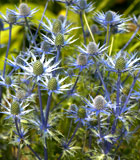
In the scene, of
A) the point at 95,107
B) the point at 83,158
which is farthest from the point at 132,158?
the point at 95,107

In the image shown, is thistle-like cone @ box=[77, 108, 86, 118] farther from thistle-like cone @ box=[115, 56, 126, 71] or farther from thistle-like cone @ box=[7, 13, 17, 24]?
thistle-like cone @ box=[7, 13, 17, 24]

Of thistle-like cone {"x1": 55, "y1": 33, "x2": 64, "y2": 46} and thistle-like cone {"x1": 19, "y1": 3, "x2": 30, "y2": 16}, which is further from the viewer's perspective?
thistle-like cone {"x1": 19, "y1": 3, "x2": 30, "y2": 16}

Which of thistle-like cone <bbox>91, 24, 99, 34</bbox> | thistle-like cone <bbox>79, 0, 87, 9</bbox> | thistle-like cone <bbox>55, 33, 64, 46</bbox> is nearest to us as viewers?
thistle-like cone <bbox>55, 33, 64, 46</bbox>

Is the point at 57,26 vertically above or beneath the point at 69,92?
above

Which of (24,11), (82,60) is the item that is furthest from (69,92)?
(24,11)

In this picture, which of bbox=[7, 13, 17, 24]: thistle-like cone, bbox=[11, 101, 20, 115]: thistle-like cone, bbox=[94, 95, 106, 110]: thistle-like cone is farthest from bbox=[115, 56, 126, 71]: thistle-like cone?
bbox=[7, 13, 17, 24]: thistle-like cone

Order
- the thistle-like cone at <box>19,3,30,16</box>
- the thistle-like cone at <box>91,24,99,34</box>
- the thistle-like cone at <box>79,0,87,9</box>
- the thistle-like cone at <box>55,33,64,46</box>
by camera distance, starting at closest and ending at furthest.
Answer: the thistle-like cone at <box>55,33,64,46</box> < the thistle-like cone at <box>19,3,30,16</box> < the thistle-like cone at <box>79,0,87,9</box> < the thistle-like cone at <box>91,24,99,34</box>

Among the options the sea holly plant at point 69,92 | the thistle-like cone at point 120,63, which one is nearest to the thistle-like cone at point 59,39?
the sea holly plant at point 69,92

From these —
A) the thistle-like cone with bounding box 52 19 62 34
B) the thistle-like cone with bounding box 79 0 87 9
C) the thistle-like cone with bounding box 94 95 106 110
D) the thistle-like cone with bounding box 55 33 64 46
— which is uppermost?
the thistle-like cone with bounding box 79 0 87 9

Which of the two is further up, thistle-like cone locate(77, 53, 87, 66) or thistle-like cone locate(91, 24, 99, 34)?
thistle-like cone locate(91, 24, 99, 34)

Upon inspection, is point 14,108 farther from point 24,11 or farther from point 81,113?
point 24,11

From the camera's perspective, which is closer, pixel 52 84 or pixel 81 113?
pixel 52 84
